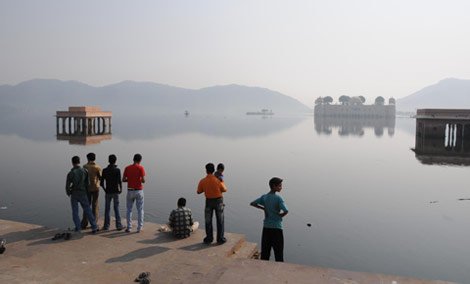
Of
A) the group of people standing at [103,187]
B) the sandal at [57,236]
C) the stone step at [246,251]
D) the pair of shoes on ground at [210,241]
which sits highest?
the group of people standing at [103,187]

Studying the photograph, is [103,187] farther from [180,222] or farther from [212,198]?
[212,198]

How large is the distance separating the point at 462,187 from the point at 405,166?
8.54 meters

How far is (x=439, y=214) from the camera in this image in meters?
16.3

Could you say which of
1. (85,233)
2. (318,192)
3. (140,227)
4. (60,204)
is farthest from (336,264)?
(60,204)

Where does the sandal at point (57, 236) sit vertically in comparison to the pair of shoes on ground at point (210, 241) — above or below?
above

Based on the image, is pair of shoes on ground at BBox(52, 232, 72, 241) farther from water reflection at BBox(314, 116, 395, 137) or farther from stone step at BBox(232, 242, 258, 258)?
water reflection at BBox(314, 116, 395, 137)

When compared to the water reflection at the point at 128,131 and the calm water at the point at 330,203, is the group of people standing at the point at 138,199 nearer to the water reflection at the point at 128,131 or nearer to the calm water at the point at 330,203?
the calm water at the point at 330,203

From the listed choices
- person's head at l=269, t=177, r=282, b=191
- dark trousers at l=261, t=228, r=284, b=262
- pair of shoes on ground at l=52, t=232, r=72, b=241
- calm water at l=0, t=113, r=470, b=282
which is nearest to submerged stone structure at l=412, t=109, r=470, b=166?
calm water at l=0, t=113, r=470, b=282

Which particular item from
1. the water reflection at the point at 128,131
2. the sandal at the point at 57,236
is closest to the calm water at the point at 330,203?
the sandal at the point at 57,236

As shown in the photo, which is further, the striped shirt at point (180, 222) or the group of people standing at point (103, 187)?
the group of people standing at point (103, 187)

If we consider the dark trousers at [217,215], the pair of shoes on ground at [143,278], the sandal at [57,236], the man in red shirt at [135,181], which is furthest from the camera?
the man in red shirt at [135,181]

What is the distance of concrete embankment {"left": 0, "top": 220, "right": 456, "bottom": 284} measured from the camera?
6266 millimetres

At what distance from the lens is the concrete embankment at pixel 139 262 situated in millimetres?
6266

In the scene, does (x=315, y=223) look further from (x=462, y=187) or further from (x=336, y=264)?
(x=462, y=187)
